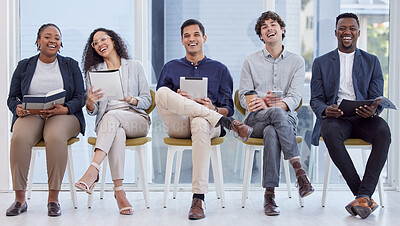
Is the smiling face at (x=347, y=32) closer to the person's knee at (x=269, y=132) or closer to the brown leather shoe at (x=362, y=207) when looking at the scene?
the person's knee at (x=269, y=132)

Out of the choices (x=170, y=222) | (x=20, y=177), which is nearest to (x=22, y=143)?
(x=20, y=177)

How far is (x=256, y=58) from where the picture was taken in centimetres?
343

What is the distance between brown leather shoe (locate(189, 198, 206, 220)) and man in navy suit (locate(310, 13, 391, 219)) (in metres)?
0.92

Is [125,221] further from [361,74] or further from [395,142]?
[395,142]

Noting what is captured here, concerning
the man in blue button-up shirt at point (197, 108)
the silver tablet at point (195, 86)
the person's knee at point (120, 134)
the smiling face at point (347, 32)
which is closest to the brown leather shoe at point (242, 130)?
the man in blue button-up shirt at point (197, 108)

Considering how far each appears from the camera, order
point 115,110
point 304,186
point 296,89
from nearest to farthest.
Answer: point 304,186, point 115,110, point 296,89

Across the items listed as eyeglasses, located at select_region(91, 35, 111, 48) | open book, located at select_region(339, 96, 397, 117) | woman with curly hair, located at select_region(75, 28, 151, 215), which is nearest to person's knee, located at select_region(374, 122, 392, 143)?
open book, located at select_region(339, 96, 397, 117)

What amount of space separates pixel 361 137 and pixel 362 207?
561 millimetres

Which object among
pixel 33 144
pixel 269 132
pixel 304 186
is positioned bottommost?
pixel 304 186

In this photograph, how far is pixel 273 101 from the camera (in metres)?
3.17

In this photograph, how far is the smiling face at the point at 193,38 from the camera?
3.44 meters

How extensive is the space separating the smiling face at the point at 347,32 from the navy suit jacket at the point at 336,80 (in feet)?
0.25

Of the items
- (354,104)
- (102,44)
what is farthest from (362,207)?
(102,44)

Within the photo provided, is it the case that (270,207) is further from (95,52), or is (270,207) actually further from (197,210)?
(95,52)
